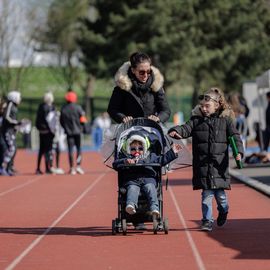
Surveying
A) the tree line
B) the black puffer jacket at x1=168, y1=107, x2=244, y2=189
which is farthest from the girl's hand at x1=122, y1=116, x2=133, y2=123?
the tree line

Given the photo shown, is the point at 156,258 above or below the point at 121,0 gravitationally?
below

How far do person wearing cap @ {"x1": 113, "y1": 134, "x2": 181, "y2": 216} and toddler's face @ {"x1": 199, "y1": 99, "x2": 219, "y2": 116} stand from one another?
0.75 m

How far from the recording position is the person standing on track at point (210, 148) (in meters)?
13.6

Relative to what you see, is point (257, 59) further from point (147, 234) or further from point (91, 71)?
point (147, 234)

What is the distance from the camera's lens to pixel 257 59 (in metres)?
69.4

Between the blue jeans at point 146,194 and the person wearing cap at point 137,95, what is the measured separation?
867mm

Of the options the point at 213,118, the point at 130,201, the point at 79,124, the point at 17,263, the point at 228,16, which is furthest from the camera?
the point at 228,16

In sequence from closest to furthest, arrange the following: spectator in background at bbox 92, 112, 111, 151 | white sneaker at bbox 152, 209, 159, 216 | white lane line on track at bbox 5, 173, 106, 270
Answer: white lane line on track at bbox 5, 173, 106, 270
white sneaker at bbox 152, 209, 159, 216
spectator in background at bbox 92, 112, 111, 151

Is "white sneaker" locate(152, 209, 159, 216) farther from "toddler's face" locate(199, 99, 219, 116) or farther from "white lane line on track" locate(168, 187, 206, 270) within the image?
"toddler's face" locate(199, 99, 219, 116)

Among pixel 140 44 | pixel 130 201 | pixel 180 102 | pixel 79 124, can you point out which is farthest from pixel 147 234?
pixel 180 102

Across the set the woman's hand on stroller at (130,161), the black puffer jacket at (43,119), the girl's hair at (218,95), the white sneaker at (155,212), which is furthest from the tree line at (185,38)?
the white sneaker at (155,212)

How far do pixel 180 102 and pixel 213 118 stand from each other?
185 ft

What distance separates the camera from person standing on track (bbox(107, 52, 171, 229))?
13.6 m

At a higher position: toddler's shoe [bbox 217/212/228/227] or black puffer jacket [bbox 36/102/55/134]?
black puffer jacket [bbox 36/102/55/134]
